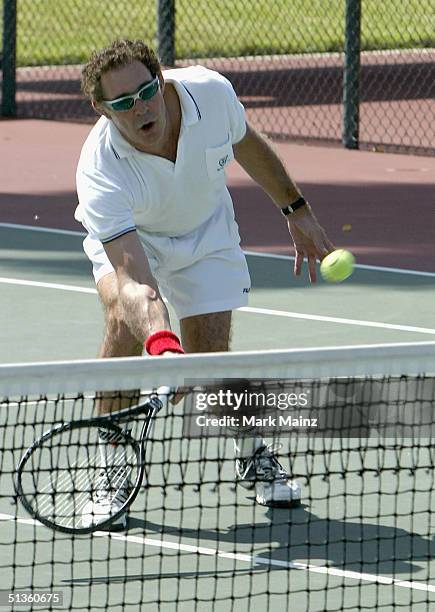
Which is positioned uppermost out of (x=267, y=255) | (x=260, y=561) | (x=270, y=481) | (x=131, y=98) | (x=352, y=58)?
(x=352, y=58)

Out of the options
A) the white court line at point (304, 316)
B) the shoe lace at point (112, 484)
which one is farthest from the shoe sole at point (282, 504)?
the white court line at point (304, 316)

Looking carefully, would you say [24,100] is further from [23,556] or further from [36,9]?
[23,556]

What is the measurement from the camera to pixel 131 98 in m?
5.52

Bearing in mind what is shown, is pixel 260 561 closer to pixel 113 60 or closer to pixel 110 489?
pixel 110 489

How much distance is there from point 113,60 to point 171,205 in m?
0.68

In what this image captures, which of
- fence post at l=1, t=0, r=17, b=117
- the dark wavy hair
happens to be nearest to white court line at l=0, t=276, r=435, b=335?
the dark wavy hair

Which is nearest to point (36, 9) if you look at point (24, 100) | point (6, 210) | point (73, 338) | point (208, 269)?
point (24, 100)

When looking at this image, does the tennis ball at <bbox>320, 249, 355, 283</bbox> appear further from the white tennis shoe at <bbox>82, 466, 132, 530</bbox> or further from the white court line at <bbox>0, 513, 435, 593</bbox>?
the white court line at <bbox>0, 513, 435, 593</bbox>

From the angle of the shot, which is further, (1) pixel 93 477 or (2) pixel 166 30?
(2) pixel 166 30

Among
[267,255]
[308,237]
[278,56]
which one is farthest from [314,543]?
[278,56]

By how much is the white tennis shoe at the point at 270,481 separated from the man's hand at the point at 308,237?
0.70 meters

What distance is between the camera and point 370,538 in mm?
5809

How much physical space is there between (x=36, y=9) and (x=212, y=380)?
20.1 metres

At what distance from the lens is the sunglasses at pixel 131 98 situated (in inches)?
217
